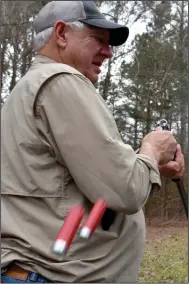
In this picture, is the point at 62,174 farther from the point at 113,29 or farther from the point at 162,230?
the point at 162,230

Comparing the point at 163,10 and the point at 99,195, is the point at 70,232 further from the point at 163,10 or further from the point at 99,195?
the point at 163,10

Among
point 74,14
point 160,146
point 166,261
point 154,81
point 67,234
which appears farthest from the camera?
point 154,81

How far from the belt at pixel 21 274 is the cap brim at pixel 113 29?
0.68m

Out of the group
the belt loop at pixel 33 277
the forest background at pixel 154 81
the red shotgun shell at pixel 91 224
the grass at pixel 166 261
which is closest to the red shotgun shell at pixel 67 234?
the red shotgun shell at pixel 91 224

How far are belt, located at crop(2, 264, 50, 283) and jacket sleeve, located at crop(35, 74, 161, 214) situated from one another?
0.23 metres

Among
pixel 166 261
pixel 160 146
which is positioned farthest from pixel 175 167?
pixel 166 261

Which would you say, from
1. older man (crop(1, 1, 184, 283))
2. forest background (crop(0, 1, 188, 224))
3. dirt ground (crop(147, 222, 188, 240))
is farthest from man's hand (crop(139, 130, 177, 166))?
dirt ground (crop(147, 222, 188, 240))

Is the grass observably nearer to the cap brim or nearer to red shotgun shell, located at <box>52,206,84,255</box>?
the cap brim

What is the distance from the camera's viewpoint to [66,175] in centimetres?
108

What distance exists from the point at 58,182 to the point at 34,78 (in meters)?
0.26

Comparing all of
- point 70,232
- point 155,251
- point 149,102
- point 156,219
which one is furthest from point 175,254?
point 70,232

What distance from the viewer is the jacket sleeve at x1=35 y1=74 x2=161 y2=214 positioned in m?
1.01

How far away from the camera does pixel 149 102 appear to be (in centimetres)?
904

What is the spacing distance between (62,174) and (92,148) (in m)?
0.12
